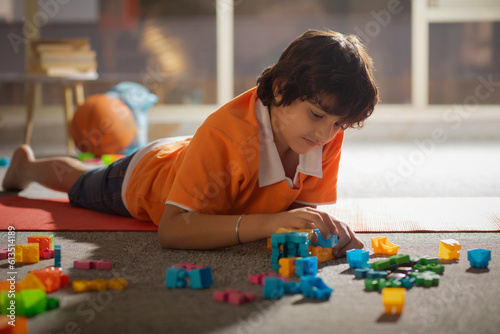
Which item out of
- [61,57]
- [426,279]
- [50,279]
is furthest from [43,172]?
Answer: [61,57]

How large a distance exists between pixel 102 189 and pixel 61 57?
6.58ft

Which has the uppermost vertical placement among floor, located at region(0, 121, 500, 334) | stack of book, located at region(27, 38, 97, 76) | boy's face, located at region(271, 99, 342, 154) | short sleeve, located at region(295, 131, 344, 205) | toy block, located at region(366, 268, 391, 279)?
stack of book, located at region(27, 38, 97, 76)

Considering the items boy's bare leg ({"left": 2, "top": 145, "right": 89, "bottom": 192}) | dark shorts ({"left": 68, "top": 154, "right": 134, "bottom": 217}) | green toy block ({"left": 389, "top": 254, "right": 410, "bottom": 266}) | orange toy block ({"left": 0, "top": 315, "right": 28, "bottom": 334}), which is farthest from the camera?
boy's bare leg ({"left": 2, "top": 145, "right": 89, "bottom": 192})

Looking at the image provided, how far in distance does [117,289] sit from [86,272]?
0.14 metres

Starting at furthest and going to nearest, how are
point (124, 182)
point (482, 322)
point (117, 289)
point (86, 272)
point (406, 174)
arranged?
point (406, 174) < point (124, 182) < point (86, 272) < point (117, 289) < point (482, 322)

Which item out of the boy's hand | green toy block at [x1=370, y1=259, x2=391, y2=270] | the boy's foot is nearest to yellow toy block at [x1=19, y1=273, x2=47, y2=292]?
the boy's hand

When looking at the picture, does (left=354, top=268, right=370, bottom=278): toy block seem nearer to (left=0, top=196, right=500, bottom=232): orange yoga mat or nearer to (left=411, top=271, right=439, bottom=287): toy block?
(left=411, top=271, right=439, bottom=287): toy block

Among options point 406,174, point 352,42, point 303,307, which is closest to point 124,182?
Answer: point 352,42

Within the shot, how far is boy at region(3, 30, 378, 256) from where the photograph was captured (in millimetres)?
1221

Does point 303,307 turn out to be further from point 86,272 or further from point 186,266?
point 86,272

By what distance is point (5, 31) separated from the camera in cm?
439

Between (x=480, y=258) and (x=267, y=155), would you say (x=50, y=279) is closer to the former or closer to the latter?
(x=267, y=155)

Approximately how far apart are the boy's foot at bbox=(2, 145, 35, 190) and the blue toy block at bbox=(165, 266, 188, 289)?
4.01 ft

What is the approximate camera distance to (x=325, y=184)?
1.54 metres
